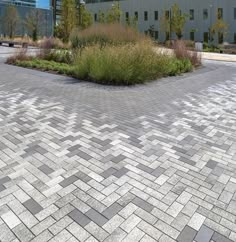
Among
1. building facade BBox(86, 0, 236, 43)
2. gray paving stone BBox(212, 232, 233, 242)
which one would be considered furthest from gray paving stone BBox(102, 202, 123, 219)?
building facade BBox(86, 0, 236, 43)

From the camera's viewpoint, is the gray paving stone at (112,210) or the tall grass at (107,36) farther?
the tall grass at (107,36)

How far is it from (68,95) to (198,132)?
12.5 feet

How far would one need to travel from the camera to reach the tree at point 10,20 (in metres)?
41.4

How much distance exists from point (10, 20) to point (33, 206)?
44.6m

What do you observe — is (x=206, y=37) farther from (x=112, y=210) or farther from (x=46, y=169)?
(x=112, y=210)

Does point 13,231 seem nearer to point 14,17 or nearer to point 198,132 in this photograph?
point 198,132

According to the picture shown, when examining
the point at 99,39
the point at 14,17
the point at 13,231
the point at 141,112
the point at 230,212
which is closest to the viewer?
the point at 13,231

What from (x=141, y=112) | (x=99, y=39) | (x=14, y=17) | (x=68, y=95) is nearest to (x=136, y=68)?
(x=68, y=95)

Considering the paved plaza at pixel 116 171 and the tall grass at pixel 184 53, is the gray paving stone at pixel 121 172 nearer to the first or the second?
the paved plaza at pixel 116 171

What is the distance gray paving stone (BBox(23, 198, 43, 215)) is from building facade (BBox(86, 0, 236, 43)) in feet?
168

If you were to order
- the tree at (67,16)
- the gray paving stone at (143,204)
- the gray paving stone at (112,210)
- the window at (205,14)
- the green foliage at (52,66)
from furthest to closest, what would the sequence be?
the window at (205,14)
the tree at (67,16)
the green foliage at (52,66)
the gray paving stone at (143,204)
the gray paving stone at (112,210)

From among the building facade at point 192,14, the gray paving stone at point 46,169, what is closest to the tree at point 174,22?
the building facade at point 192,14

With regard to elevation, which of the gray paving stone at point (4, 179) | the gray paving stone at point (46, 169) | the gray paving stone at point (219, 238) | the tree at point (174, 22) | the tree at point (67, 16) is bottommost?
the gray paving stone at point (219, 238)

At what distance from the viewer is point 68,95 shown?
24.3ft
